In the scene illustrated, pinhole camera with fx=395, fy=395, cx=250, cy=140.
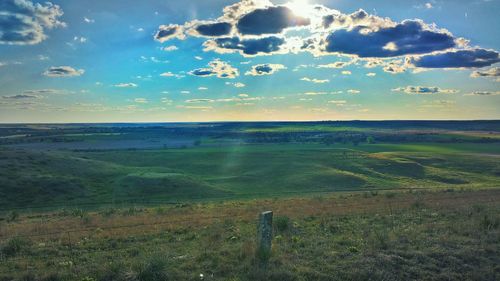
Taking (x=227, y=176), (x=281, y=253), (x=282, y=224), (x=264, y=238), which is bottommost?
(x=227, y=176)

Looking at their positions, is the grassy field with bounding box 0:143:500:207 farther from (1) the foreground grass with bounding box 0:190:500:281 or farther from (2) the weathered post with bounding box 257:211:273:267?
(2) the weathered post with bounding box 257:211:273:267

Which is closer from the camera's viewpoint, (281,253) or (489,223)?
(281,253)

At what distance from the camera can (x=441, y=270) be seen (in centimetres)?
980

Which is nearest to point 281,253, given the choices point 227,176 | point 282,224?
point 282,224

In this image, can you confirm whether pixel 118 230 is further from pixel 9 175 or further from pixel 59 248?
pixel 9 175

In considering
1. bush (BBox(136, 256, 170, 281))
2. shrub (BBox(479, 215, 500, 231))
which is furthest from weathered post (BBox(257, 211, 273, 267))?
shrub (BBox(479, 215, 500, 231))

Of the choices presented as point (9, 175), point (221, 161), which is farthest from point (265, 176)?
point (9, 175)

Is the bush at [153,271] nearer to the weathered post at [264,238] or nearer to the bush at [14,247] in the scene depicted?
the weathered post at [264,238]

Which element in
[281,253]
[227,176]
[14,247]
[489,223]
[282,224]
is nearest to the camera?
[281,253]

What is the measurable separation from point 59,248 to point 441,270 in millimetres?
12561

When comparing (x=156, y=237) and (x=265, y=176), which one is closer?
(x=156, y=237)

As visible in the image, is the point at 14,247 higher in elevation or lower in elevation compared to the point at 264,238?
lower

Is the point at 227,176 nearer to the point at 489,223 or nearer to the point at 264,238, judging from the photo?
the point at 489,223

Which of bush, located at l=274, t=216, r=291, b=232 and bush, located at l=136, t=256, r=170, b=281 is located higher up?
bush, located at l=136, t=256, r=170, b=281
